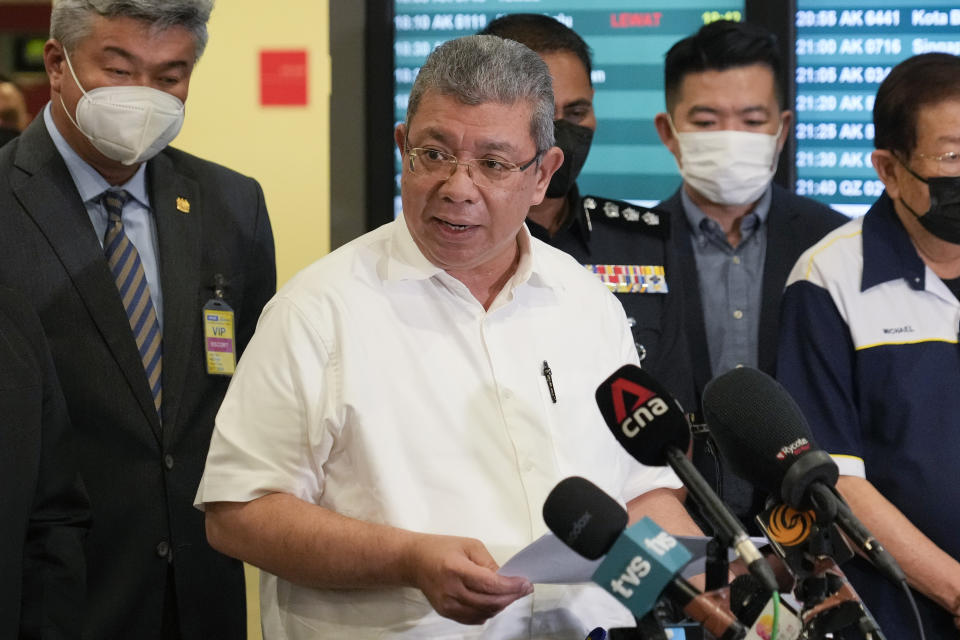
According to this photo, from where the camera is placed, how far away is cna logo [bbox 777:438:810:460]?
4.59 ft

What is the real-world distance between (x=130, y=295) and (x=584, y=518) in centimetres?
146

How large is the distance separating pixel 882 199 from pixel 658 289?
1.72 ft

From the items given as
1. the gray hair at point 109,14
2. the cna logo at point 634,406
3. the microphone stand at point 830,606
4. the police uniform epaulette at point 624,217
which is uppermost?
the gray hair at point 109,14

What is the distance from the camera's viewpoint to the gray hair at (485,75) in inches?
70.9

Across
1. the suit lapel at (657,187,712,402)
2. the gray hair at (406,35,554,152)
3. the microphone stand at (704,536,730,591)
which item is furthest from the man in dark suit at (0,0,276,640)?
the microphone stand at (704,536,730,591)

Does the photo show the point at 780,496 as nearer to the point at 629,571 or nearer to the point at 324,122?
the point at 629,571

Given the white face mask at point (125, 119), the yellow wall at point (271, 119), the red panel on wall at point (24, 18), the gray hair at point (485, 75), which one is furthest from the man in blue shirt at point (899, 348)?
the red panel on wall at point (24, 18)

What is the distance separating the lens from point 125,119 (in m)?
2.44

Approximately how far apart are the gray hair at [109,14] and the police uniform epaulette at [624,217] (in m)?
0.98

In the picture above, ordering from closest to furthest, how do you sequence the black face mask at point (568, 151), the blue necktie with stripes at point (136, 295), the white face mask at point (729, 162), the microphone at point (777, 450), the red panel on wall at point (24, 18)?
the microphone at point (777, 450)
the blue necktie with stripes at point (136, 295)
the black face mask at point (568, 151)
the white face mask at point (729, 162)
the red panel on wall at point (24, 18)

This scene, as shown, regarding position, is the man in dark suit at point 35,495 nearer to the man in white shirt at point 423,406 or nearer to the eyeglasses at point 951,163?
the man in white shirt at point 423,406

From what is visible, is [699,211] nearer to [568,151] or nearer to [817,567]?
[568,151]

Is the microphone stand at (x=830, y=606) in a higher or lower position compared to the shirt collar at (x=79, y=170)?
lower

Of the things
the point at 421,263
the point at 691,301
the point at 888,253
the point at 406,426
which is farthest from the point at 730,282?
the point at 406,426
